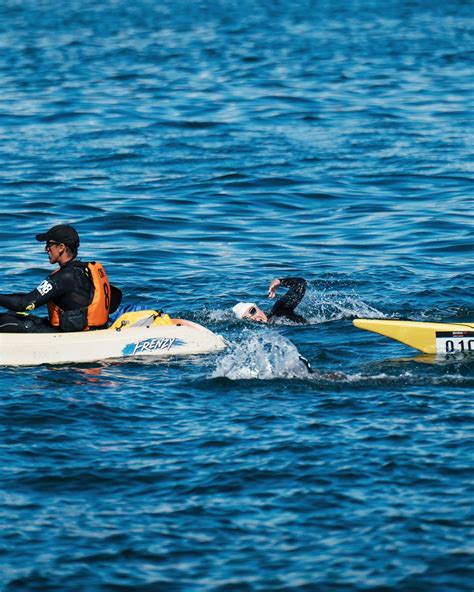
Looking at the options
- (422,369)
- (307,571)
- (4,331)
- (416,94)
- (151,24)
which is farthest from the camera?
(151,24)

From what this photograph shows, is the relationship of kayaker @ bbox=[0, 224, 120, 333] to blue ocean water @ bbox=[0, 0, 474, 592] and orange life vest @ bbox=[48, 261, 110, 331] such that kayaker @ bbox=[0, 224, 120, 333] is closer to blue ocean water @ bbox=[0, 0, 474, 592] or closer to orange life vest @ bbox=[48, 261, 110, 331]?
orange life vest @ bbox=[48, 261, 110, 331]

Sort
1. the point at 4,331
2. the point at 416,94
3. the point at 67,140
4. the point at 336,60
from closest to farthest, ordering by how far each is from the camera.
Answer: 1. the point at 4,331
2. the point at 67,140
3. the point at 416,94
4. the point at 336,60

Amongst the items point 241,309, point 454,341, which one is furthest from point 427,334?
point 241,309

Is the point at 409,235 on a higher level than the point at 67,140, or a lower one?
lower

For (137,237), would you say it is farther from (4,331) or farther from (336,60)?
(336,60)

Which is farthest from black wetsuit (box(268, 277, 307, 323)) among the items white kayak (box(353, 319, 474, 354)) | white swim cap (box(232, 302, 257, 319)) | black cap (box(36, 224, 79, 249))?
black cap (box(36, 224, 79, 249))

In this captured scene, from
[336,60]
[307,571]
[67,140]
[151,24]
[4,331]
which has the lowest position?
[307,571]

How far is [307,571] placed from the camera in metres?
8.34

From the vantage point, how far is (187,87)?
34.7 m

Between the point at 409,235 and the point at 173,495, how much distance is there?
1144 cm

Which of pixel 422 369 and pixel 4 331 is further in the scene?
pixel 4 331

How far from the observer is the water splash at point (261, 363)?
12281mm

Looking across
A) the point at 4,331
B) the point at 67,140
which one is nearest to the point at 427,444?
the point at 4,331

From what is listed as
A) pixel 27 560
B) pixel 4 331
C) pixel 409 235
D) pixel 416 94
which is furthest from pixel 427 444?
pixel 416 94
